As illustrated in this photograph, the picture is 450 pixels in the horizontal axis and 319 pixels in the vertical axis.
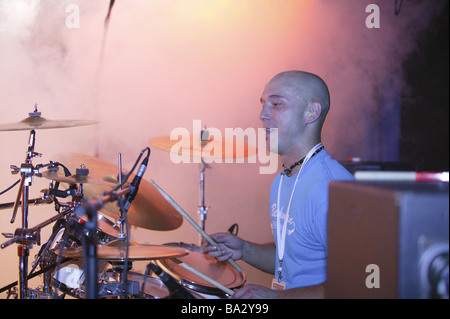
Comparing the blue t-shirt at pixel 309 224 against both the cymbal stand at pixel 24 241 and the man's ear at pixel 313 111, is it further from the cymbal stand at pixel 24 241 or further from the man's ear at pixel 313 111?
the cymbal stand at pixel 24 241

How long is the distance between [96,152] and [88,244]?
2671 millimetres

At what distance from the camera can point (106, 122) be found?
348cm

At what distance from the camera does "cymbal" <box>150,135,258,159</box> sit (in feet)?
8.95

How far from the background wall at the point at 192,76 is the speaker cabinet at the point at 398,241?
2899 millimetres

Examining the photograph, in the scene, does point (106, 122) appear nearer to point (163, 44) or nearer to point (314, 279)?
point (163, 44)

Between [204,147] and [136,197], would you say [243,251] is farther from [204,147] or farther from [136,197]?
[204,147]

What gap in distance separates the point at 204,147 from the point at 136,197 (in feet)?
2.72

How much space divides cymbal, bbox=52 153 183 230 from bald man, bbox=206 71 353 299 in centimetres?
46

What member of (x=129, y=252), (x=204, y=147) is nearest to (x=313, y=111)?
(x=129, y=252)

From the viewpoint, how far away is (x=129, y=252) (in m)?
1.60

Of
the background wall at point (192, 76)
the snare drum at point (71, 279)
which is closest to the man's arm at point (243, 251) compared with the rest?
the snare drum at point (71, 279)

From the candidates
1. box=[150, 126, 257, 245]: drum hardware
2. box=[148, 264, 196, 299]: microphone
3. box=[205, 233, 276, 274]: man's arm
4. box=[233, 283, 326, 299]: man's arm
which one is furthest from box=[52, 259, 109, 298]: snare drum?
box=[150, 126, 257, 245]: drum hardware

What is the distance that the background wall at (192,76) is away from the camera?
128 inches
